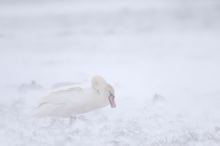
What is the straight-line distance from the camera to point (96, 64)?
827 centimetres

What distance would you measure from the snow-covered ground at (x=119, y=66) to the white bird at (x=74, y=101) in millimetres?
178

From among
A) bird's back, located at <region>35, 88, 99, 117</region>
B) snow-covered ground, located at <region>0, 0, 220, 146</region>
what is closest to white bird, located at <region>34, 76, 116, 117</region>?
bird's back, located at <region>35, 88, 99, 117</region>

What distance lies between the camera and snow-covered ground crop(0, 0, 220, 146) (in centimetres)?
489

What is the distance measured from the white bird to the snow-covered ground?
0.18 m

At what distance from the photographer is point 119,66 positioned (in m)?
8.20

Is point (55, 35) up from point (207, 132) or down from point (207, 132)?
up

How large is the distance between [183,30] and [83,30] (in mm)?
2713

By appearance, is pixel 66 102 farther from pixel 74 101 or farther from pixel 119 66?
pixel 119 66

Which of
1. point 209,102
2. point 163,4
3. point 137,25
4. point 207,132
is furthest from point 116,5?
point 207,132

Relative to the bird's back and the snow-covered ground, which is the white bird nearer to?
the bird's back

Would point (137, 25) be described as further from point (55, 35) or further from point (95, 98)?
point (95, 98)

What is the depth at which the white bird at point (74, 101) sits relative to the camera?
5.02 meters

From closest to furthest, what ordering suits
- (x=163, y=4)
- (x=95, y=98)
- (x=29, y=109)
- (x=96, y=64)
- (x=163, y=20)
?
1. (x=95, y=98)
2. (x=29, y=109)
3. (x=96, y=64)
4. (x=163, y=20)
5. (x=163, y=4)

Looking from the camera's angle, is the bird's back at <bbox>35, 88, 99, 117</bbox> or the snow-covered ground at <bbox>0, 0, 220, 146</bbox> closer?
the snow-covered ground at <bbox>0, 0, 220, 146</bbox>
